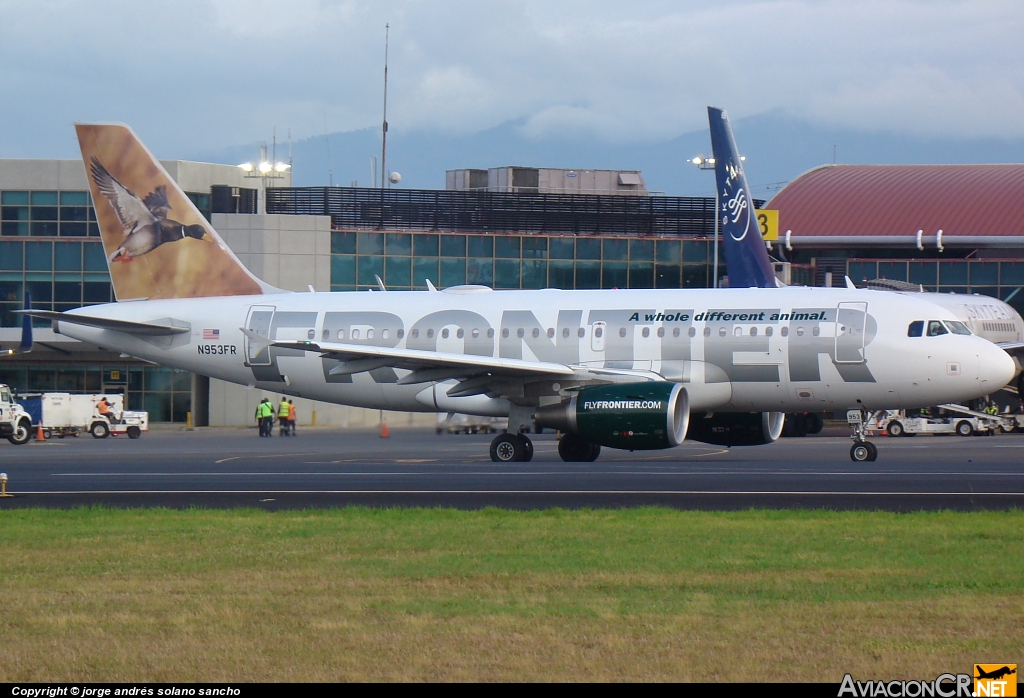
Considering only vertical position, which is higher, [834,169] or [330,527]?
[834,169]

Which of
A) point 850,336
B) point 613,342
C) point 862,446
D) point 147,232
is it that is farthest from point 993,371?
point 147,232

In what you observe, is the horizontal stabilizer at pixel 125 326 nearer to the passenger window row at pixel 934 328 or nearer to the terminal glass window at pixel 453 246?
the passenger window row at pixel 934 328

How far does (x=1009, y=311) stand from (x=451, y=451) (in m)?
35.1

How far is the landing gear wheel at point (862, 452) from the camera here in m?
28.5

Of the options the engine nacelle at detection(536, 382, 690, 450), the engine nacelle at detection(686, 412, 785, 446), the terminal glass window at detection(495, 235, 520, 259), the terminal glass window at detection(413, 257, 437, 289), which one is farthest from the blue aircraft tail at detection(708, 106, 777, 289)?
the engine nacelle at detection(536, 382, 690, 450)

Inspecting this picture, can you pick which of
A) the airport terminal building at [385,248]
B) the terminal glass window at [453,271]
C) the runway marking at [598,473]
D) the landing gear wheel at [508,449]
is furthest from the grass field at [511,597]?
the terminal glass window at [453,271]

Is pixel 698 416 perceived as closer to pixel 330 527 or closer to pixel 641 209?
pixel 330 527

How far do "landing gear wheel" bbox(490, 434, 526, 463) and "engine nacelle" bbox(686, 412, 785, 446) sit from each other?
409 centimetres

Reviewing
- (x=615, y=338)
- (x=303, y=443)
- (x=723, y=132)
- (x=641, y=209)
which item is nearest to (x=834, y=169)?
(x=641, y=209)

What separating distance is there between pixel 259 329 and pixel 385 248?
3281 centimetres

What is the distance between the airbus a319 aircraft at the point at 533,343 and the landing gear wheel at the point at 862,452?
0.04 metres

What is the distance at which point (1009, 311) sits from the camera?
59594 millimetres

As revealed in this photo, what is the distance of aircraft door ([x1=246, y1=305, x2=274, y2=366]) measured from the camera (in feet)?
106

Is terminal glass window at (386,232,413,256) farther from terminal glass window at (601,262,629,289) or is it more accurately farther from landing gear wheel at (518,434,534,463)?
landing gear wheel at (518,434,534,463)
